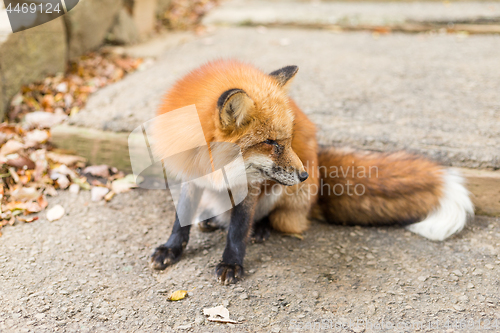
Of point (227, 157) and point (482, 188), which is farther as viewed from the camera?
point (482, 188)

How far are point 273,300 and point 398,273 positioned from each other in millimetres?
819

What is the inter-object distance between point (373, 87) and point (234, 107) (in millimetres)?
2570

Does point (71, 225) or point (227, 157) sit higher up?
point (227, 157)

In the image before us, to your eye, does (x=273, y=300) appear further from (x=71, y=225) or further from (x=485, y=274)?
(x=71, y=225)

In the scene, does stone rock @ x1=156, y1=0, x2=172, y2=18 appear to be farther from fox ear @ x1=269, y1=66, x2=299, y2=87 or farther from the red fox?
fox ear @ x1=269, y1=66, x2=299, y2=87

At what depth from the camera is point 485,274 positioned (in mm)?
2277

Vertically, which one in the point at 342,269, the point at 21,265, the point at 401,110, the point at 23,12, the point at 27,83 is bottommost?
the point at 342,269

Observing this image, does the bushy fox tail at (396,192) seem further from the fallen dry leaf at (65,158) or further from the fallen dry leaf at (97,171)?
the fallen dry leaf at (65,158)

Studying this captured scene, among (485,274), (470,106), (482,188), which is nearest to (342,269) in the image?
(485,274)

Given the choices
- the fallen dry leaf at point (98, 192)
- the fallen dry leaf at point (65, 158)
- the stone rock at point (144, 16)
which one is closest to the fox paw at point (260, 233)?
the fallen dry leaf at point (98, 192)

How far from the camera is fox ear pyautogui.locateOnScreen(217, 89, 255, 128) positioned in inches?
71.7

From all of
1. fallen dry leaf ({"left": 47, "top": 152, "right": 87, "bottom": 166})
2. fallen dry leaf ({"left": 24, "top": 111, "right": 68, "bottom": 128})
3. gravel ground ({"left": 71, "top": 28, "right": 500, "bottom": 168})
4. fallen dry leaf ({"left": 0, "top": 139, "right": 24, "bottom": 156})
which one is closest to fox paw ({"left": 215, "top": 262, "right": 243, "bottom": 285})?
gravel ground ({"left": 71, "top": 28, "right": 500, "bottom": 168})

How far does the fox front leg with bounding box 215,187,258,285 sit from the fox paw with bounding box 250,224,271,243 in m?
0.38

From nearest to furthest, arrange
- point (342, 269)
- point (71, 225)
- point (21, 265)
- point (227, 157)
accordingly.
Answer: point (227, 157) → point (21, 265) → point (342, 269) → point (71, 225)
